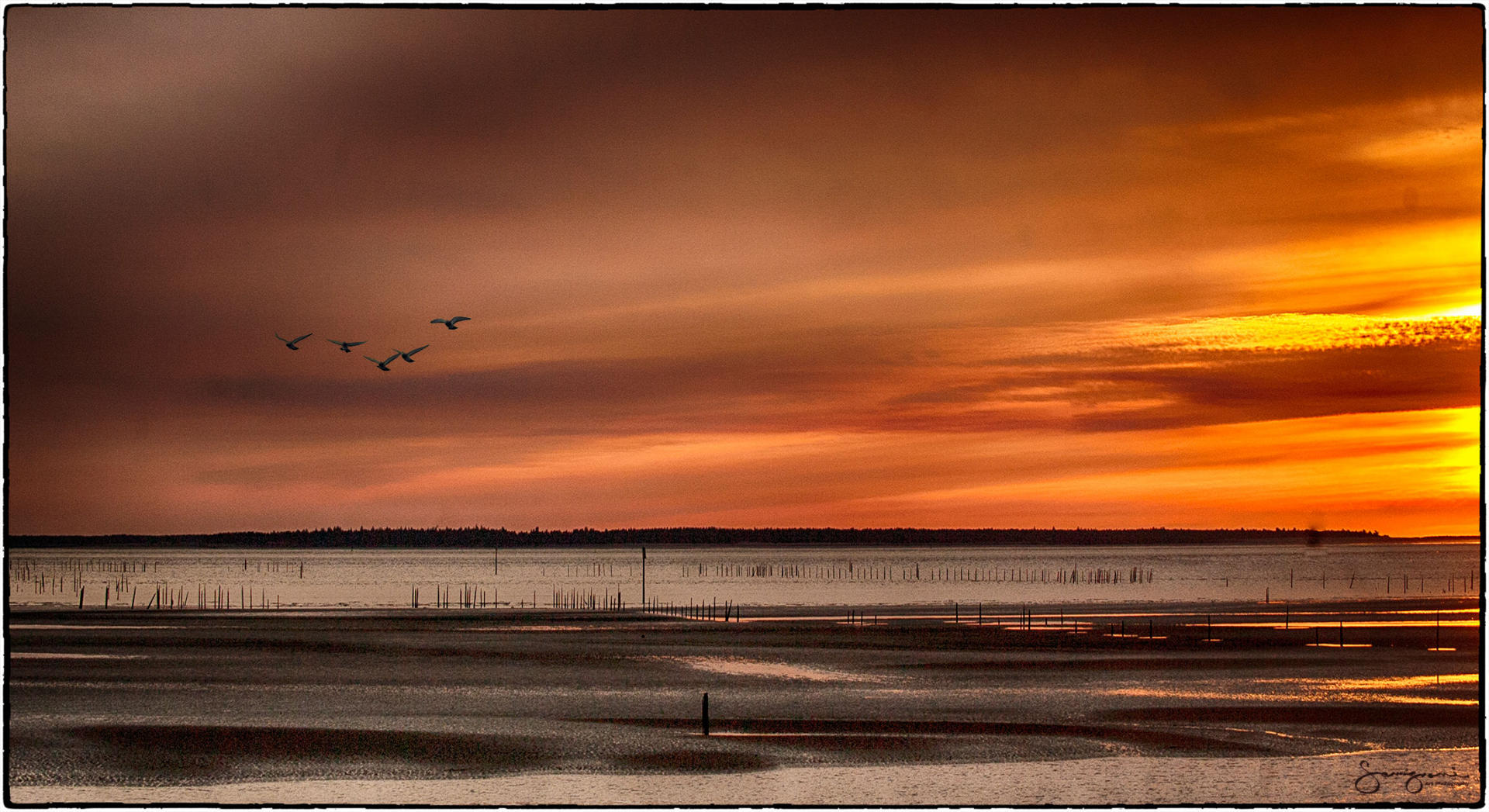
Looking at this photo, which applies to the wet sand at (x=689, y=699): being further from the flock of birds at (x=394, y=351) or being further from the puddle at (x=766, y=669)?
the flock of birds at (x=394, y=351)

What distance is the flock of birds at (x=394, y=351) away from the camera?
15.7 m

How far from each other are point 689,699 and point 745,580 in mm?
49640

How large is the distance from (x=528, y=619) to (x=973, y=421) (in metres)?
20.2

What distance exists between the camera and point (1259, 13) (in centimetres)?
1332

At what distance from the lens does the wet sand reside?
14062 millimetres

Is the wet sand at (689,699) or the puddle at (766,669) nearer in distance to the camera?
the wet sand at (689,699)

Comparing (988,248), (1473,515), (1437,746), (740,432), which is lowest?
(1437,746)

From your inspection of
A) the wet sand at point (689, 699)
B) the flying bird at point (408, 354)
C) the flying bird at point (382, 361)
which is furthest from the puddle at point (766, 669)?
the flying bird at point (382, 361)

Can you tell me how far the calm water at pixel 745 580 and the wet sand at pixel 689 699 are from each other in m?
1.83

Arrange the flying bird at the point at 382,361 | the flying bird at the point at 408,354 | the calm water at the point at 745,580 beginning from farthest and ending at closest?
the calm water at the point at 745,580
the flying bird at the point at 408,354
the flying bird at the point at 382,361

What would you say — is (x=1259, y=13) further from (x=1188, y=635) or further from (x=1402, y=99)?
(x=1188, y=635)

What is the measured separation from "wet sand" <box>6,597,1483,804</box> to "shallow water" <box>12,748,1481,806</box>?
9.9 inches

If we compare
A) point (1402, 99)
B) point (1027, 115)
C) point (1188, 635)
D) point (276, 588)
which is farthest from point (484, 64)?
point (276, 588)
